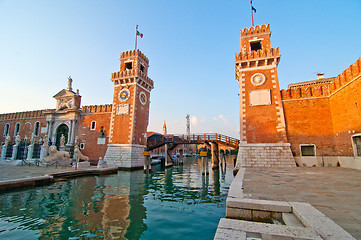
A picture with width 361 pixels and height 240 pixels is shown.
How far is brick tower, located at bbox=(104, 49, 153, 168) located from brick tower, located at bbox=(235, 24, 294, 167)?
13299 millimetres

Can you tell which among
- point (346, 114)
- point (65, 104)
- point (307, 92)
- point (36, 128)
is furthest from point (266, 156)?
point (36, 128)

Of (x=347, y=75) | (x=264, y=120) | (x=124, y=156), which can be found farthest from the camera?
(x=124, y=156)

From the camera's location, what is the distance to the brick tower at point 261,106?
53.2 feet

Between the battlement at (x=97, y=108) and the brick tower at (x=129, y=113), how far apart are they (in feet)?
7.72

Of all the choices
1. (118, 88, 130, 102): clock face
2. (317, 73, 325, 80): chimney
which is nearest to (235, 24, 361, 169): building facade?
(118, 88, 130, 102): clock face

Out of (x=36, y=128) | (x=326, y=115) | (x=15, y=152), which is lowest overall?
(x=15, y=152)

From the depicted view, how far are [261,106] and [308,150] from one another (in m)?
5.54

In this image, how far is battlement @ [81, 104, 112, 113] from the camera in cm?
2722

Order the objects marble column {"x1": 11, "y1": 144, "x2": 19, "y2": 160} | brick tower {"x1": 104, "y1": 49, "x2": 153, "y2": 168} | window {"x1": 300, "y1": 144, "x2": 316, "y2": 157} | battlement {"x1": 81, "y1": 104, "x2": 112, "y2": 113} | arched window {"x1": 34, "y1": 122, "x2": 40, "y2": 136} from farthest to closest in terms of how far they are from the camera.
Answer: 1. arched window {"x1": 34, "y1": 122, "x2": 40, "y2": 136}
2. battlement {"x1": 81, "y1": 104, "x2": 112, "y2": 113}
3. marble column {"x1": 11, "y1": 144, "x2": 19, "y2": 160}
4. brick tower {"x1": 104, "y1": 49, "x2": 153, "y2": 168}
5. window {"x1": 300, "y1": 144, "x2": 316, "y2": 157}

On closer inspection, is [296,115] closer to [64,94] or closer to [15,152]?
[64,94]

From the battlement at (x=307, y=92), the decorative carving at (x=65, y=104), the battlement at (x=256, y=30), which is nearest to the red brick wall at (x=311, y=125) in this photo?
the battlement at (x=307, y=92)

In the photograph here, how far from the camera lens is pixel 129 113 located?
79.5ft

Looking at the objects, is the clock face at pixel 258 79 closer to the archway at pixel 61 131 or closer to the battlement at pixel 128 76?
the battlement at pixel 128 76

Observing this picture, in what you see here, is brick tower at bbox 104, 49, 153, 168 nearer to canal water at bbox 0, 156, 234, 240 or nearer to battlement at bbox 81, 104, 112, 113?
battlement at bbox 81, 104, 112, 113
